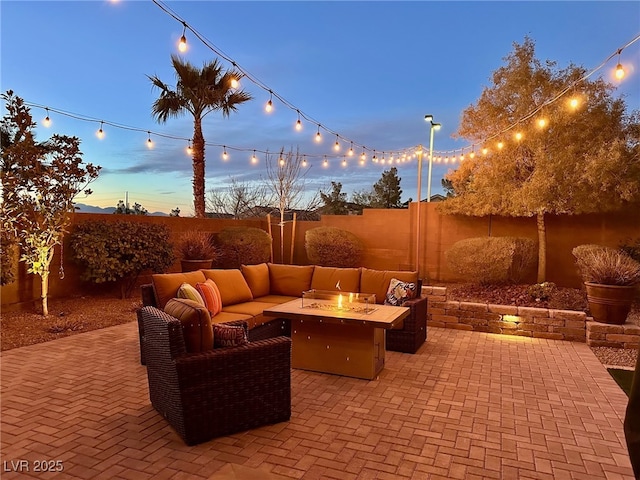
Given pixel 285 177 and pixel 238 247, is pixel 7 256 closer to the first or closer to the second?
pixel 238 247

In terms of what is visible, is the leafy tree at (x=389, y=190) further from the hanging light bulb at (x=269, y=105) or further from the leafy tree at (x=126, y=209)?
the hanging light bulb at (x=269, y=105)

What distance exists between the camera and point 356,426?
300 cm

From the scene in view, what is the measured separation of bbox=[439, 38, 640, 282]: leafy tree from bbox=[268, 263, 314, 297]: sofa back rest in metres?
4.50

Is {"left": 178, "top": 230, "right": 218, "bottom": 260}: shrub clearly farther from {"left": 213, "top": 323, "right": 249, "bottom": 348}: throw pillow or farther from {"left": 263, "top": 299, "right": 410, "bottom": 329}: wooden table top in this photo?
{"left": 213, "top": 323, "right": 249, "bottom": 348}: throw pillow

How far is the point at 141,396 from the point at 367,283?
114 inches

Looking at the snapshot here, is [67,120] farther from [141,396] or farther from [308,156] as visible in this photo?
[308,156]

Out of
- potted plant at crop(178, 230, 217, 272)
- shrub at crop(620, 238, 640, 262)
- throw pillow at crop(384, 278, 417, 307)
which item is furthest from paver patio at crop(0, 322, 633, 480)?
potted plant at crop(178, 230, 217, 272)

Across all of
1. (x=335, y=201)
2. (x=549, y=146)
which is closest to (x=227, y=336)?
(x=549, y=146)

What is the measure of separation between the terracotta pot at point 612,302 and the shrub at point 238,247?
6.69m

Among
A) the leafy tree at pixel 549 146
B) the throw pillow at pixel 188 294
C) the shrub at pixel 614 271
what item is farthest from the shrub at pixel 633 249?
the throw pillow at pixel 188 294

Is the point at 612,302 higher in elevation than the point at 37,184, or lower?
lower

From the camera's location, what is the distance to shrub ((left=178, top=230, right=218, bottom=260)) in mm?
8468

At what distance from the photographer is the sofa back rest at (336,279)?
17.7ft

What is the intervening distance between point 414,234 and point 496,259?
2517mm
